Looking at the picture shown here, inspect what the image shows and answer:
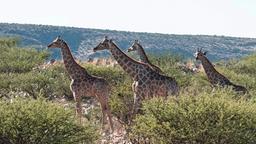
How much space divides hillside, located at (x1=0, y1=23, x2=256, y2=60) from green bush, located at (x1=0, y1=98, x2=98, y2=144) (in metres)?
92.1

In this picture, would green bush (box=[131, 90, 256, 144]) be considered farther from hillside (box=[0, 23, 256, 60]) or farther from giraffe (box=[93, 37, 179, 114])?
hillside (box=[0, 23, 256, 60])

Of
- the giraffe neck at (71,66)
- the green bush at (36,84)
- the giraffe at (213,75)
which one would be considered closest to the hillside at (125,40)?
the green bush at (36,84)

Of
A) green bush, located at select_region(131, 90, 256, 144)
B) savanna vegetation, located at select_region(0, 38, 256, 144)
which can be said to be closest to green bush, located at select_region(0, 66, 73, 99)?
savanna vegetation, located at select_region(0, 38, 256, 144)

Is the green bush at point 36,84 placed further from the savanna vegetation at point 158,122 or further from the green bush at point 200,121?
the green bush at point 200,121

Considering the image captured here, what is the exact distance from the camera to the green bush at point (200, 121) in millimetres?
10531

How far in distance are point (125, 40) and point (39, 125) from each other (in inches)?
4105

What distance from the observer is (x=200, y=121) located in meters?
10.7

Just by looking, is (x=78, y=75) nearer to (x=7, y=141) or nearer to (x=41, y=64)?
(x=7, y=141)

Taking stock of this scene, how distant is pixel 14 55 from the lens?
28984 mm

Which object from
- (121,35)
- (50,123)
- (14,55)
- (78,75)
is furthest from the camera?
(121,35)

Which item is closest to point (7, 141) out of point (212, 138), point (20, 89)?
point (212, 138)

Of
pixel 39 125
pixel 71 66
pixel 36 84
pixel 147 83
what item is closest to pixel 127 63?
pixel 147 83

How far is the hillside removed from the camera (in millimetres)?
108438

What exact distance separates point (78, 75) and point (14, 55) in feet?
48.9
